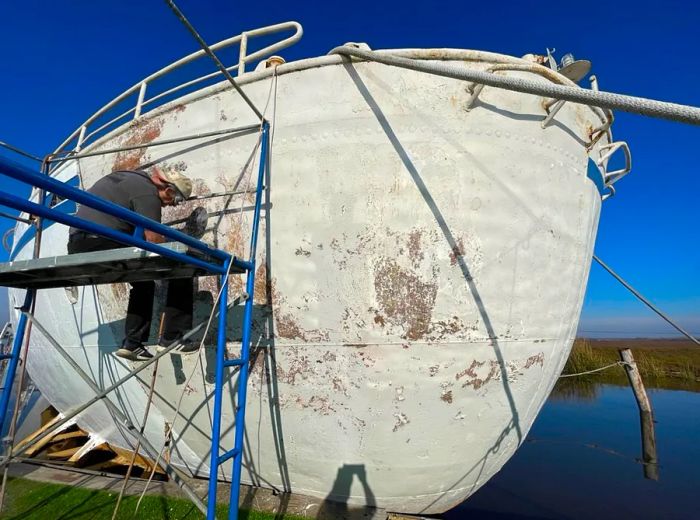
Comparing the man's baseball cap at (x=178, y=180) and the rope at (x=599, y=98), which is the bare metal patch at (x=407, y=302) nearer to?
the rope at (x=599, y=98)

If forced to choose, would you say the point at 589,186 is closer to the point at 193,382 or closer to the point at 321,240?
the point at 321,240

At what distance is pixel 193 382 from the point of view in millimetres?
3439

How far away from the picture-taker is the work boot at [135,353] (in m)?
3.06

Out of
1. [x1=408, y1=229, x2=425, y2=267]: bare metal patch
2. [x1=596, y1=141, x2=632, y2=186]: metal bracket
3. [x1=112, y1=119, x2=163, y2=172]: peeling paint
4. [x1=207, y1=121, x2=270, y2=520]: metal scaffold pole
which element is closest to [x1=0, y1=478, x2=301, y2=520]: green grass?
[x1=207, y1=121, x2=270, y2=520]: metal scaffold pole

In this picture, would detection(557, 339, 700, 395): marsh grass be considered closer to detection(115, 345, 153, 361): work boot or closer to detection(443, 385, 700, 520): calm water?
detection(443, 385, 700, 520): calm water

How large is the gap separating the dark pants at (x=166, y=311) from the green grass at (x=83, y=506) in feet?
5.47

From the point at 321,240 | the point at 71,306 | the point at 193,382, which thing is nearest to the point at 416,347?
the point at 321,240

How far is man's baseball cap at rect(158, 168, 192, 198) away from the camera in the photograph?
318cm

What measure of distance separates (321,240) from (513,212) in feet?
5.06

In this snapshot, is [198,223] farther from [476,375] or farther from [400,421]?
[476,375]

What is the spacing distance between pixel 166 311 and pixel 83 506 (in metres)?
2.50

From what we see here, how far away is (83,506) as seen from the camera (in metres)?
3.95

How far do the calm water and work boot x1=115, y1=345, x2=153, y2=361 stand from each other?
18.9 ft

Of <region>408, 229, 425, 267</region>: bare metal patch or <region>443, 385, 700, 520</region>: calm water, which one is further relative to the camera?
<region>443, 385, 700, 520</region>: calm water
